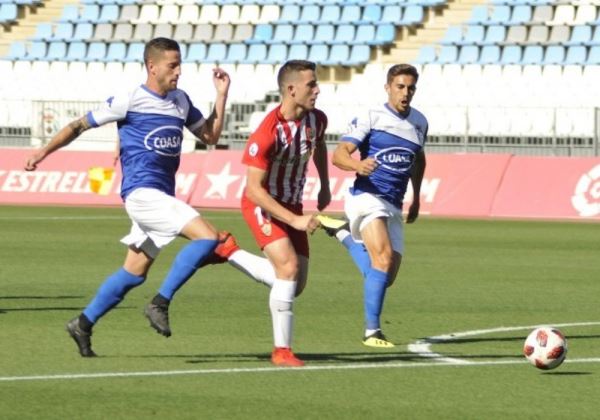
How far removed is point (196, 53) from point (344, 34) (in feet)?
12.6

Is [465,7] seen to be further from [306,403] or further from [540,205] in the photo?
[306,403]

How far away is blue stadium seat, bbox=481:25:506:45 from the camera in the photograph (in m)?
35.9

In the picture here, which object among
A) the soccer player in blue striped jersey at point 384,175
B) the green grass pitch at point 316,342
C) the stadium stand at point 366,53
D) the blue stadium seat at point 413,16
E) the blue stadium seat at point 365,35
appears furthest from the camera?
the blue stadium seat at point 413,16

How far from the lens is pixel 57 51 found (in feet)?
136

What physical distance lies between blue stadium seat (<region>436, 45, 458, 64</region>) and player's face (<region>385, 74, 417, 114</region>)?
80.0 feet

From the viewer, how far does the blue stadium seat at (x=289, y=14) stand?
39.4m

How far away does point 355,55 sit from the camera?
3744cm

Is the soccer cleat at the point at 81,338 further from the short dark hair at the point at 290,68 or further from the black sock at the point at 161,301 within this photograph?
the short dark hair at the point at 290,68

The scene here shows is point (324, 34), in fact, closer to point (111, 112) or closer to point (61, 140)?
point (111, 112)

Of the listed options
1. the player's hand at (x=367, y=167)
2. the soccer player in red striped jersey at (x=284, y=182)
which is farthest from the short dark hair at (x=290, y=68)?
the player's hand at (x=367, y=167)

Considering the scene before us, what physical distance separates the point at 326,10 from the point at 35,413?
31.7 m

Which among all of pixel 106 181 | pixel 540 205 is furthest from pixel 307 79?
pixel 106 181

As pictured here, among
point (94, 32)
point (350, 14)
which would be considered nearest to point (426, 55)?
point (350, 14)

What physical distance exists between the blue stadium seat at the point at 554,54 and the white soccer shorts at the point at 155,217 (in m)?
25.4
